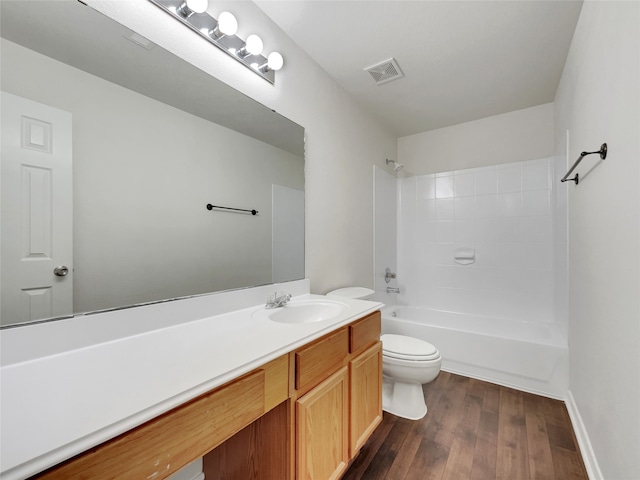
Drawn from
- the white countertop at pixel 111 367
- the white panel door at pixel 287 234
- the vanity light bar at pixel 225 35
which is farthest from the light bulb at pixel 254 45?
the white countertop at pixel 111 367

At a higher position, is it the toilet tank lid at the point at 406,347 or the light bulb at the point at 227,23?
the light bulb at the point at 227,23

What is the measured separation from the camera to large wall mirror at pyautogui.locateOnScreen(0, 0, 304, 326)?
0.77 metres

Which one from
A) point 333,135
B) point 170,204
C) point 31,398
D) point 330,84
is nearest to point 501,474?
point 31,398

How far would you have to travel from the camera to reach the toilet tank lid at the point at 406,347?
177 centimetres

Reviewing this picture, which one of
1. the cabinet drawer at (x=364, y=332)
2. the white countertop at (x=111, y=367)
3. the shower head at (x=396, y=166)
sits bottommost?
the cabinet drawer at (x=364, y=332)

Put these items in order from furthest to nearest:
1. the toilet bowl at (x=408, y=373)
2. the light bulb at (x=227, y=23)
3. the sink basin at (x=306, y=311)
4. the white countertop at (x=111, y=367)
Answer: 1. the toilet bowl at (x=408, y=373)
2. the sink basin at (x=306, y=311)
3. the light bulb at (x=227, y=23)
4. the white countertop at (x=111, y=367)

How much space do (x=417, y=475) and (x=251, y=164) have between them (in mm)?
1737

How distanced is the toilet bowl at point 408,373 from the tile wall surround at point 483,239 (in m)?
1.31

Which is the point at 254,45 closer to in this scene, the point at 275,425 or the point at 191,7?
the point at 191,7

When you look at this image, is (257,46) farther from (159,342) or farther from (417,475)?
(417,475)

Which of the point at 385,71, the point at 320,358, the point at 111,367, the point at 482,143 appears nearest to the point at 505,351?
the point at 320,358

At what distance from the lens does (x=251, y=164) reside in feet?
4.84

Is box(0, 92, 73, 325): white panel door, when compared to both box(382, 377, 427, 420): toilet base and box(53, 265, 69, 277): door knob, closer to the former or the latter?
box(53, 265, 69, 277): door knob

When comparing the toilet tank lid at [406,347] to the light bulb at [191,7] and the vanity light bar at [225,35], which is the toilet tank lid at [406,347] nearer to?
the vanity light bar at [225,35]
